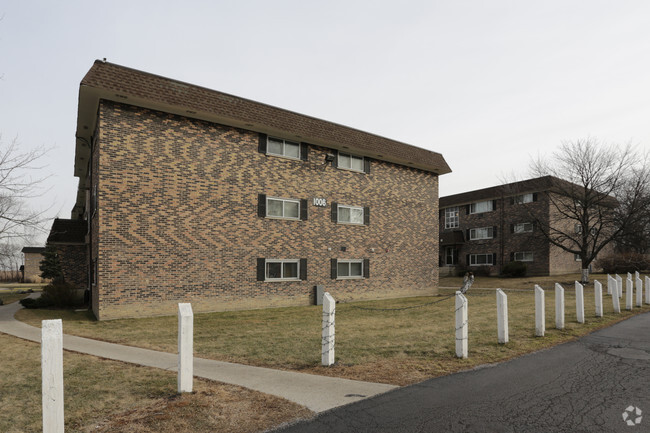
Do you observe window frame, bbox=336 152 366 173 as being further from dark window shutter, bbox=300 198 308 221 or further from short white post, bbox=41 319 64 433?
short white post, bbox=41 319 64 433

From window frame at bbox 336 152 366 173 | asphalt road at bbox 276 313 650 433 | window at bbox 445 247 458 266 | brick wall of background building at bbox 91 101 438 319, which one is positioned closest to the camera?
asphalt road at bbox 276 313 650 433

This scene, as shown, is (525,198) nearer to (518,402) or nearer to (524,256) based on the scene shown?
(524,256)

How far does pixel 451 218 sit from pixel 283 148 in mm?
31338

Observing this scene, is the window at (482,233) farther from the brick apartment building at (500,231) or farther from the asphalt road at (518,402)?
the asphalt road at (518,402)

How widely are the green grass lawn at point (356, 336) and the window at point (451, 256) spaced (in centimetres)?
2872

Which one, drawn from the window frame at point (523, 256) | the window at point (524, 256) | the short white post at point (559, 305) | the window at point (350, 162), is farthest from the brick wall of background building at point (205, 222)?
the window at point (524, 256)

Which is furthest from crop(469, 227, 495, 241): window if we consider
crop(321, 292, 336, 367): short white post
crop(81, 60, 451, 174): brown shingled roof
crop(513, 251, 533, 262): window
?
crop(321, 292, 336, 367): short white post

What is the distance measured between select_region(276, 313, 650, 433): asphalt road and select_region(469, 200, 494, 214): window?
35297 mm

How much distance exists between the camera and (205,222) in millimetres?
15883

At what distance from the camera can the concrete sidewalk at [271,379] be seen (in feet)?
17.4

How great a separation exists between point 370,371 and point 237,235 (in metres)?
11.1

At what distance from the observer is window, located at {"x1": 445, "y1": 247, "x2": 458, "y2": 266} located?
44281 millimetres

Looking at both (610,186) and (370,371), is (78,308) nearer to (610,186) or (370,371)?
(370,371)

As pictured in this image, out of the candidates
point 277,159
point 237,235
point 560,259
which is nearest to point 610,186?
point 560,259
